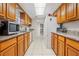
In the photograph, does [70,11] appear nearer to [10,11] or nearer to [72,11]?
[72,11]

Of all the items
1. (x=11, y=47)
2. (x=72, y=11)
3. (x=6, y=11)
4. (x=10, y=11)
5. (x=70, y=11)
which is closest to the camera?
(x=11, y=47)

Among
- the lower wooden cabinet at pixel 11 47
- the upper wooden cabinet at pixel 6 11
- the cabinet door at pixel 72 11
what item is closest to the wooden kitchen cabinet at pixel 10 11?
the upper wooden cabinet at pixel 6 11

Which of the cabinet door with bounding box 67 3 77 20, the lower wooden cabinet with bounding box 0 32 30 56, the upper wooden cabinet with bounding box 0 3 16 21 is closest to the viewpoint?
the lower wooden cabinet with bounding box 0 32 30 56

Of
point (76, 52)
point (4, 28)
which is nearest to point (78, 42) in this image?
point (76, 52)

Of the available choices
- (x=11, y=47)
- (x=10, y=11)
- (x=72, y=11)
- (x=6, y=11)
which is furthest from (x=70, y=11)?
(x=11, y=47)

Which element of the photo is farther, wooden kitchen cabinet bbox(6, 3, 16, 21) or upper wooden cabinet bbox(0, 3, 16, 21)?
wooden kitchen cabinet bbox(6, 3, 16, 21)

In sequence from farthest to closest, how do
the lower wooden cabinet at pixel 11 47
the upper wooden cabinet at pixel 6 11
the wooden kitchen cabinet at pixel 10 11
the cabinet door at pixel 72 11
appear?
the cabinet door at pixel 72 11 → the wooden kitchen cabinet at pixel 10 11 → the upper wooden cabinet at pixel 6 11 → the lower wooden cabinet at pixel 11 47

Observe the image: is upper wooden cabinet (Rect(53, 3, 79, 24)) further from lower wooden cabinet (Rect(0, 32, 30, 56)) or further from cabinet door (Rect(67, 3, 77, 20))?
lower wooden cabinet (Rect(0, 32, 30, 56))

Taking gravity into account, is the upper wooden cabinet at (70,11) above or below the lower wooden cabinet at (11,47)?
above

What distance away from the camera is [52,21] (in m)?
6.92

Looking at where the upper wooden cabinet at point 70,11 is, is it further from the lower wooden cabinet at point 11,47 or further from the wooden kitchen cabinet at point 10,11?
the wooden kitchen cabinet at point 10,11

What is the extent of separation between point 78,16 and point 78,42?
1.36 metres

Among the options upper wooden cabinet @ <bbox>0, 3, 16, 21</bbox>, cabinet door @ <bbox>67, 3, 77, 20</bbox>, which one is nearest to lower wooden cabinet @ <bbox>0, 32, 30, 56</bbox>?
upper wooden cabinet @ <bbox>0, 3, 16, 21</bbox>

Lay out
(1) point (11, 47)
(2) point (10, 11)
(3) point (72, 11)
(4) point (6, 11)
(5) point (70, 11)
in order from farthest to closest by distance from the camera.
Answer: (5) point (70, 11) < (3) point (72, 11) < (2) point (10, 11) < (4) point (6, 11) < (1) point (11, 47)
